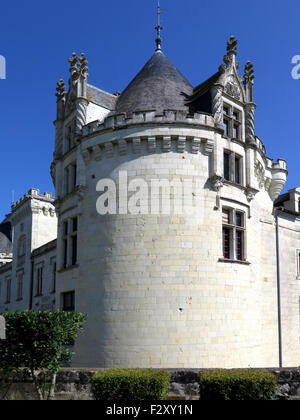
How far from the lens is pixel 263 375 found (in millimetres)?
10141

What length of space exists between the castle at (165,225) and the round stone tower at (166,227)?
45 millimetres

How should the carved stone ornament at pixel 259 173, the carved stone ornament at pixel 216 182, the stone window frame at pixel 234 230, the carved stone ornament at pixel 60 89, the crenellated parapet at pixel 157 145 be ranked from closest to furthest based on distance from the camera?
the crenellated parapet at pixel 157 145 → the carved stone ornament at pixel 216 182 → the stone window frame at pixel 234 230 → the carved stone ornament at pixel 259 173 → the carved stone ornament at pixel 60 89

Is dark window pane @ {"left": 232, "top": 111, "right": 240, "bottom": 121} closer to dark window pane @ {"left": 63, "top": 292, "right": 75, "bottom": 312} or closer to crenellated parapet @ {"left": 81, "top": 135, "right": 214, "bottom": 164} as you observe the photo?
crenellated parapet @ {"left": 81, "top": 135, "right": 214, "bottom": 164}

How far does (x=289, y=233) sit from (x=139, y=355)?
1280 centimetres

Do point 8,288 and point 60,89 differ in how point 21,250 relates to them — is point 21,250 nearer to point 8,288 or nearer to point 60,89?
point 8,288

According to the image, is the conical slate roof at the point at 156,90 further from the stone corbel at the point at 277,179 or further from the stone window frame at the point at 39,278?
the stone window frame at the point at 39,278

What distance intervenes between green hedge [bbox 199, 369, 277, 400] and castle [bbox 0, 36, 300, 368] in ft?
23.0

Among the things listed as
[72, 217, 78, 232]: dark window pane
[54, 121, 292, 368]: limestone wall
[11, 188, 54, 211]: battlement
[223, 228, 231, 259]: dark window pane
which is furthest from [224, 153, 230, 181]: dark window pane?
[11, 188, 54, 211]: battlement

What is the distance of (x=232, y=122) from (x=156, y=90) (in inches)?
149

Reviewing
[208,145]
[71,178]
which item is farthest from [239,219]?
[71,178]

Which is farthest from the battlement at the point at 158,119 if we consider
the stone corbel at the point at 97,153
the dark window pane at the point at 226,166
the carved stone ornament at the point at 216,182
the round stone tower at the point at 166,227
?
the carved stone ornament at the point at 216,182

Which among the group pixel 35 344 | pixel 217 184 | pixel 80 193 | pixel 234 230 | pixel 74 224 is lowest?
pixel 35 344

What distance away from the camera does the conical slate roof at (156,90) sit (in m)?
20.5

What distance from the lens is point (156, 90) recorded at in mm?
21062
